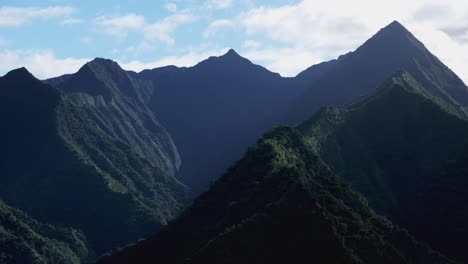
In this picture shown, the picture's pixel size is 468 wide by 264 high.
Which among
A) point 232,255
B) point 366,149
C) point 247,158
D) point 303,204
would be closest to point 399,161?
point 366,149

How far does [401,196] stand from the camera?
16888 cm

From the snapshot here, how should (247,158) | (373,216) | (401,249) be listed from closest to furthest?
1. (401,249)
2. (373,216)
3. (247,158)

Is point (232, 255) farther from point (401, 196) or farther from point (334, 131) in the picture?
point (334, 131)

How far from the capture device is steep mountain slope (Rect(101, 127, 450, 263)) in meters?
88.9

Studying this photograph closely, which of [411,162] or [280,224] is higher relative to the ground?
[280,224]

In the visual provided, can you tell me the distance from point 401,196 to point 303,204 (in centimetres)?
8173

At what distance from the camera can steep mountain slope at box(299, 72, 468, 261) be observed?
5871 inches

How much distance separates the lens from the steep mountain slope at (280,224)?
8894 centimetres

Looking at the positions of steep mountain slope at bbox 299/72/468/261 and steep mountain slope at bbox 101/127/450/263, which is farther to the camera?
steep mountain slope at bbox 299/72/468/261

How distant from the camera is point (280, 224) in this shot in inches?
3684

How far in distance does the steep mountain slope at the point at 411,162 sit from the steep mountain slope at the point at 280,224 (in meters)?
29.2

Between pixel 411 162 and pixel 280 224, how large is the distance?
317 feet

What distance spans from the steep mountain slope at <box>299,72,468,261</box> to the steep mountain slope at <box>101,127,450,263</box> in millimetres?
29195

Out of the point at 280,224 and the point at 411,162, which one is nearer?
the point at 280,224
